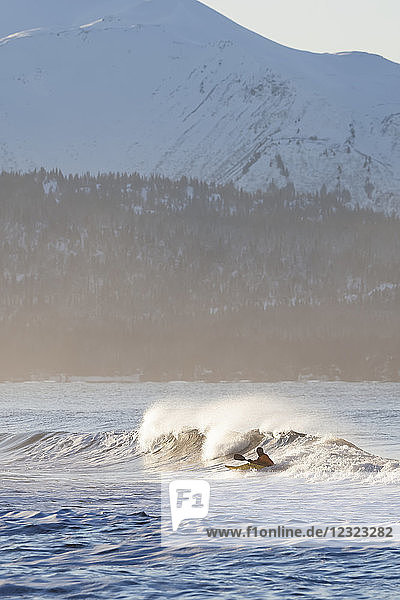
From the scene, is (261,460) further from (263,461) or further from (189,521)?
(189,521)

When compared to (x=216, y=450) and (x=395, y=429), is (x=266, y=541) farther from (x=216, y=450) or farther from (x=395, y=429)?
(x=395, y=429)

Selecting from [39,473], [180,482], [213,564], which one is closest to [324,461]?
[180,482]

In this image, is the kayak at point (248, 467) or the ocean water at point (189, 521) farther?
the kayak at point (248, 467)

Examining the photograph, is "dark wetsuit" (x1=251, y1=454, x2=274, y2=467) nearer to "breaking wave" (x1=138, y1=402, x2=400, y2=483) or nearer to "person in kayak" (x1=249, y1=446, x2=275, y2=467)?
"person in kayak" (x1=249, y1=446, x2=275, y2=467)

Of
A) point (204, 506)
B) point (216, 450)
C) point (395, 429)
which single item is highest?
point (204, 506)

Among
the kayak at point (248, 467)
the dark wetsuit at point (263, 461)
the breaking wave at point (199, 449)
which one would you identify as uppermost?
the dark wetsuit at point (263, 461)

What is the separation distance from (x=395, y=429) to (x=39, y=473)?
34967 millimetres

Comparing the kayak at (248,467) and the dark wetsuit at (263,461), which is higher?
the dark wetsuit at (263,461)

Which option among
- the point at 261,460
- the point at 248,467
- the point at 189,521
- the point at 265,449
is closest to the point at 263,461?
the point at 261,460

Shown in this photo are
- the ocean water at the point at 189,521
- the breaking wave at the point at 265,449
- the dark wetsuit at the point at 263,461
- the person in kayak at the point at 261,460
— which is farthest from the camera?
the dark wetsuit at the point at 263,461

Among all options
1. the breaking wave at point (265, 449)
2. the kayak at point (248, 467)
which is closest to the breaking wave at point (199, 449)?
the breaking wave at point (265, 449)

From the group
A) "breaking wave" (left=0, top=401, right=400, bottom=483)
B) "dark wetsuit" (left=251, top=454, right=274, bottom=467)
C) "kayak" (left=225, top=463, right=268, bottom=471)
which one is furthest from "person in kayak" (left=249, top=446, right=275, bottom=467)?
"breaking wave" (left=0, top=401, right=400, bottom=483)

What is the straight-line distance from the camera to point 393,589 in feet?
58.6

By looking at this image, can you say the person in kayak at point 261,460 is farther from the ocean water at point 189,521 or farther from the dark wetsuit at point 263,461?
the ocean water at point 189,521
